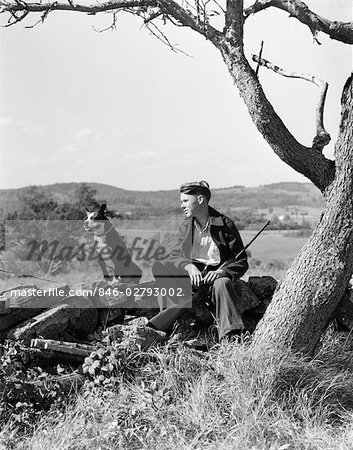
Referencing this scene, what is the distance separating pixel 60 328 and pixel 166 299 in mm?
1100

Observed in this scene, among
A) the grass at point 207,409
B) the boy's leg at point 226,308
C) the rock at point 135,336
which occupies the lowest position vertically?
the grass at point 207,409

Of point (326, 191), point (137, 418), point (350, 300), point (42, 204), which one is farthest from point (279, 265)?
point (137, 418)

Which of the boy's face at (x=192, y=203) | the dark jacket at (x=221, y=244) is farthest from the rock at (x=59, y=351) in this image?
the boy's face at (x=192, y=203)

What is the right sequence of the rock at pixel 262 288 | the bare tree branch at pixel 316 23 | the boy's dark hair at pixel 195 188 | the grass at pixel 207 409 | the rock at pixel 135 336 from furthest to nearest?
the rock at pixel 262 288 < the boy's dark hair at pixel 195 188 < the bare tree branch at pixel 316 23 < the rock at pixel 135 336 < the grass at pixel 207 409

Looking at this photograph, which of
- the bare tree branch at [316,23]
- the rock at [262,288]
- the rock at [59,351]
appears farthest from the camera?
the rock at [262,288]

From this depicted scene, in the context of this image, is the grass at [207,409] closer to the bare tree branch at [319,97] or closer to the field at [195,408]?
the field at [195,408]

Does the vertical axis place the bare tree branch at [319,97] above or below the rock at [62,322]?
above

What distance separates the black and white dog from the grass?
1.19 meters

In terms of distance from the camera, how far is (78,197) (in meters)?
15.2

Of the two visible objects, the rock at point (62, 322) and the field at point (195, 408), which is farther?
the rock at point (62, 322)

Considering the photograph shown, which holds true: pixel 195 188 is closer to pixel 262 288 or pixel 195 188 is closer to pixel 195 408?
pixel 262 288

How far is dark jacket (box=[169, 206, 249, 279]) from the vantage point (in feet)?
20.9

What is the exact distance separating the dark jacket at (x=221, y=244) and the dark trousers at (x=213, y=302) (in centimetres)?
12

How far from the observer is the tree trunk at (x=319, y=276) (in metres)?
5.80
